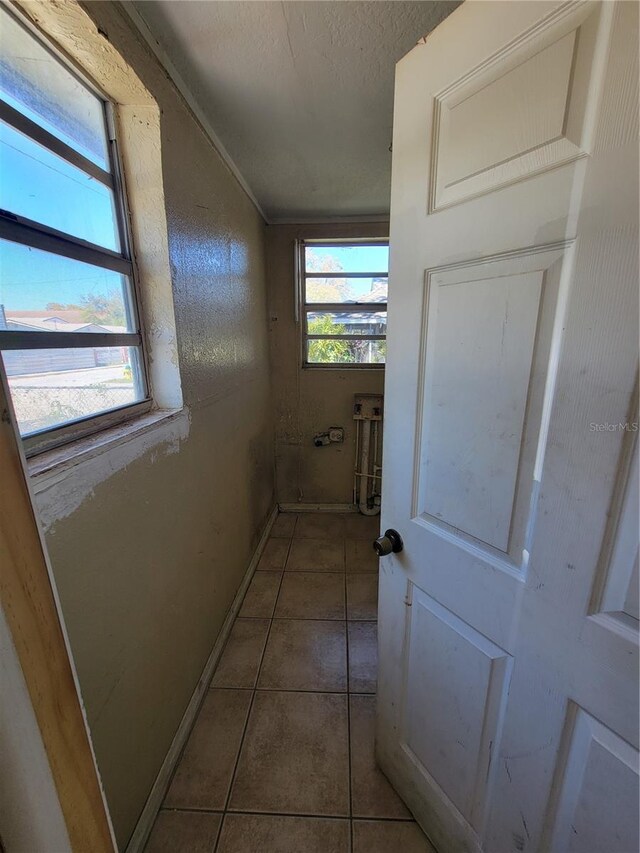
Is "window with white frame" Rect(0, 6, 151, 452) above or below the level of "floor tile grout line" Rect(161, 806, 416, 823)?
above

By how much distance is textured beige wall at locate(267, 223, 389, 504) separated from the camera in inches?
103

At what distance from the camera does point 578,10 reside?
490mm

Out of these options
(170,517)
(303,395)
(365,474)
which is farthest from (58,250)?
(365,474)

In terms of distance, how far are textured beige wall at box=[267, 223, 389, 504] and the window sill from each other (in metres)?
1.75

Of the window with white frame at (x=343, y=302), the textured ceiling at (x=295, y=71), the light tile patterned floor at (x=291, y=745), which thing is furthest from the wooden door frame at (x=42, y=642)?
the window with white frame at (x=343, y=302)

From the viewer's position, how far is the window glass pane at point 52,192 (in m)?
0.73

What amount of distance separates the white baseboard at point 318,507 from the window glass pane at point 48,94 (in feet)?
8.64

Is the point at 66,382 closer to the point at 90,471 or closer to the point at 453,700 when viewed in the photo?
the point at 90,471

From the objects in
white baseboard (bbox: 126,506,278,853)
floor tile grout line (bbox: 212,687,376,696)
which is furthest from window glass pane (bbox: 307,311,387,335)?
floor tile grout line (bbox: 212,687,376,696)

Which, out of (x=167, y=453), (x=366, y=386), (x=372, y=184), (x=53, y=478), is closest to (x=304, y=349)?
(x=366, y=386)

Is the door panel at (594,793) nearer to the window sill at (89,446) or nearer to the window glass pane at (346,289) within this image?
the window sill at (89,446)

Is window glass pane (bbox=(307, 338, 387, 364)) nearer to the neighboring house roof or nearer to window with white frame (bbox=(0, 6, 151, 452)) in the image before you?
window with white frame (bbox=(0, 6, 151, 452))

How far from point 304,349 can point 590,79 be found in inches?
94.0

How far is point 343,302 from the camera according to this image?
2.71 metres
